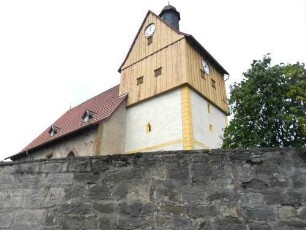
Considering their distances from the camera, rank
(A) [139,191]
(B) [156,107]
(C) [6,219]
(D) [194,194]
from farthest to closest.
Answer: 1. (B) [156,107]
2. (C) [6,219]
3. (A) [139,191]
4. (D) [194,194]

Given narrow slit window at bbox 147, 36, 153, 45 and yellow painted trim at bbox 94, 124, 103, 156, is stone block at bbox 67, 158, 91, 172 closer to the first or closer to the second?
yellow painted trim at bbox 94, 124, 103, 156

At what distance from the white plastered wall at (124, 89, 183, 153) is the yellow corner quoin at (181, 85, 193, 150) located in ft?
0.83

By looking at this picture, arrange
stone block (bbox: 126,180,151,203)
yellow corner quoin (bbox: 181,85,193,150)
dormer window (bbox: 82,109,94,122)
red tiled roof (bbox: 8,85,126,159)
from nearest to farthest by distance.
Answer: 1. stone block (bbox: 126,180,151,203)
2. yellow corner quoin (bbox: 181,85,193,150)
3. red tiled roof (bbox: 8,85,126,159)
4. dormer window (bbox: 82,109,94,122)

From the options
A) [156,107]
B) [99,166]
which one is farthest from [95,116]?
[99,166]

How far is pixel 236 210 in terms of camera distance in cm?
293

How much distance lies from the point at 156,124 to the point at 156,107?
1027mm

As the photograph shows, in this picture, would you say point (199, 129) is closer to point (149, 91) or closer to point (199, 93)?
point (199, 93)

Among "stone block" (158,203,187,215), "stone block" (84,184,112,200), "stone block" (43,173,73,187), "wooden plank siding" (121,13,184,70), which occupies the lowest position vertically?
"stone block" (158,203,187,215)

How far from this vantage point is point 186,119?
15977 millimetres

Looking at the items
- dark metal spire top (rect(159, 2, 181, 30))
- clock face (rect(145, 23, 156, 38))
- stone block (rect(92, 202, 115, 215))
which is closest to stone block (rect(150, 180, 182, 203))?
stone block (rect(92, 202, 115, 215))

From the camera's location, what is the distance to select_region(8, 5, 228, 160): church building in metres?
16.4

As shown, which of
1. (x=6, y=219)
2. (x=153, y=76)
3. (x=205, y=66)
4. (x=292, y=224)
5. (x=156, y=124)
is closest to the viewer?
(x=292, y=224)

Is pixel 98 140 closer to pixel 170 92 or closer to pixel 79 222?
pixel 170 92

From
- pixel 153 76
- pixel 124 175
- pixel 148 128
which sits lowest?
pixel 124 175
